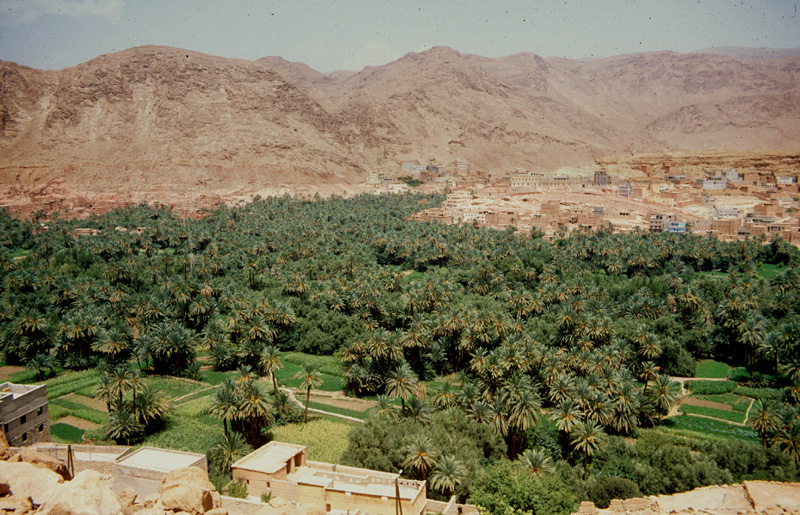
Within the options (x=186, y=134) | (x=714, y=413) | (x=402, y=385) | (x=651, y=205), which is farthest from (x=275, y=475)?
(x=186, y=134)

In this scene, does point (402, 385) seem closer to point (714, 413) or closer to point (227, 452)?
point (227, 452)

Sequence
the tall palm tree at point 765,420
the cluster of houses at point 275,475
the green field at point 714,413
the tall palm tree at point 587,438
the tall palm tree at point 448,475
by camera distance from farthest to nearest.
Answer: the green field at point 714,413, the tall palm tree at point 765,420, the tall palm tree at point 587,438, the tall palm tree at point 448,475, the cluster of houses at point 275,475

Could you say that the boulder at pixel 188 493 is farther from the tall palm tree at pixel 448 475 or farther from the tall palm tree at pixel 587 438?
the tall palm tree at pixel 587 438

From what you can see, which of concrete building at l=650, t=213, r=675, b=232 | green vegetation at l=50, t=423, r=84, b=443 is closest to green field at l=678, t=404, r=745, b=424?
green vegetation at l=50, t=423, r=84, b=443

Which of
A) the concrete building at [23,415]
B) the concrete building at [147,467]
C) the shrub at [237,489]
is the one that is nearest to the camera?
the concrete building at [147,467]

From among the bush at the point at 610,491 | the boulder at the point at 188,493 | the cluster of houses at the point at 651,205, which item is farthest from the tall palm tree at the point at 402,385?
the cluster of houses at the point at 651,205

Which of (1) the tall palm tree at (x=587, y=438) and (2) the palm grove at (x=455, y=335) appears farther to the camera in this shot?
(1) the tall palm tree at (x=587, y=438)

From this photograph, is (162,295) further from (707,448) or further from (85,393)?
(707,448)

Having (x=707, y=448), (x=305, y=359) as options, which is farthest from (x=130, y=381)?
(x=707, y=448)

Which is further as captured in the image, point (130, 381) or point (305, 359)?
point (305, 359)
